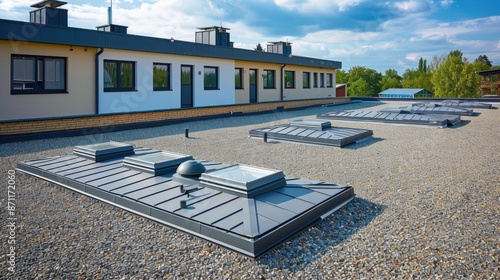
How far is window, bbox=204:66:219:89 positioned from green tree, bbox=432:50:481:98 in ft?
199

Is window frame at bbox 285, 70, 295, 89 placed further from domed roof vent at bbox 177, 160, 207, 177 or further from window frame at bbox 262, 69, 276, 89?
domed roof vent at bbox 177, 160, 207, 177

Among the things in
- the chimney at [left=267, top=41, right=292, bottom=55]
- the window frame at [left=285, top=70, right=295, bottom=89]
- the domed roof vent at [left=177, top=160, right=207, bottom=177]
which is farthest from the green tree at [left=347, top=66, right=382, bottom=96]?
the domed roof vent at [left=177, top=160, right=207, bottom=177]

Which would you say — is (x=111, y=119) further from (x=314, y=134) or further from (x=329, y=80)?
(x=329, y=80)

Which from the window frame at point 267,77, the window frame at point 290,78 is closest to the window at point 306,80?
the window frame at point 290,78

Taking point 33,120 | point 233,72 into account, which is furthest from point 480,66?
point 33,120

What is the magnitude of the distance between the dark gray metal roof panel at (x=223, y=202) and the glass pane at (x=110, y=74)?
9635 mm

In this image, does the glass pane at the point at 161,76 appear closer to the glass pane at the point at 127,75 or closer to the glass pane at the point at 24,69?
the glass pane at the point at 127,75

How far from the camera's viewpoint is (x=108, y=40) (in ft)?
48.9

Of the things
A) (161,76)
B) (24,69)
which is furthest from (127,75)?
(24,69)

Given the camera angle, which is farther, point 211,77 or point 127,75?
point 211,77

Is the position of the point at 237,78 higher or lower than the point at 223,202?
higher

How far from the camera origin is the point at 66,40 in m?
13.6

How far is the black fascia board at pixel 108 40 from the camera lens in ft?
40.9

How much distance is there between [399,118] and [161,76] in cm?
1043
